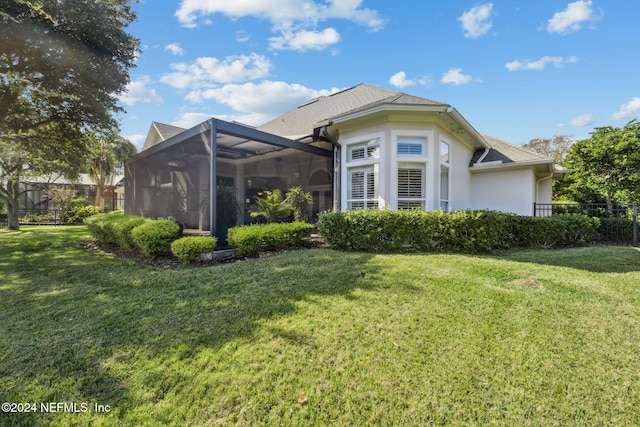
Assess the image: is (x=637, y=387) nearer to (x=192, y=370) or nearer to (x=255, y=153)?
(x=192, y=370)

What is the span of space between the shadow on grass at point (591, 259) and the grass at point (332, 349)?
2.74 feet

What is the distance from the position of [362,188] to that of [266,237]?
3520mm

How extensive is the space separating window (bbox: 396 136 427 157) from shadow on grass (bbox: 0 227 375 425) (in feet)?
12.2

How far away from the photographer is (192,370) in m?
2.39

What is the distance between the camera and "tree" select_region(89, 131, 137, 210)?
19.4 meters

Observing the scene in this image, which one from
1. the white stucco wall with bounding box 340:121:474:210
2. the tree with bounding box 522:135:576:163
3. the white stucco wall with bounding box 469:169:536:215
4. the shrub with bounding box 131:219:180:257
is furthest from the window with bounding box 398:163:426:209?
the tree with bounding box 522:135:576:163

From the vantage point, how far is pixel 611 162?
12789mm

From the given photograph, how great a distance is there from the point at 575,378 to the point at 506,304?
134 centimetres

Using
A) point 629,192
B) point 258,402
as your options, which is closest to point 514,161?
point 629,192

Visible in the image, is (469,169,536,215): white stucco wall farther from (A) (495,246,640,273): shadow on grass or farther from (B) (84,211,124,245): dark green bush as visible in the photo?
(B) (84,211,124,245): dark green bush

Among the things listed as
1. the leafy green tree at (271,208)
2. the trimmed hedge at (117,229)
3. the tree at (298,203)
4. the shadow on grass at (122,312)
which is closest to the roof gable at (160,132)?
the trimmed hedge at (117,229)

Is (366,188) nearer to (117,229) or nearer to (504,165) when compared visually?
(504,165)

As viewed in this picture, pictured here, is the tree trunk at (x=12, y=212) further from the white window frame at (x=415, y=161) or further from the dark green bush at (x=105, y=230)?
the white window frame at (x=415, y=161)

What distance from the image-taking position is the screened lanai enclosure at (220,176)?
995 cm
